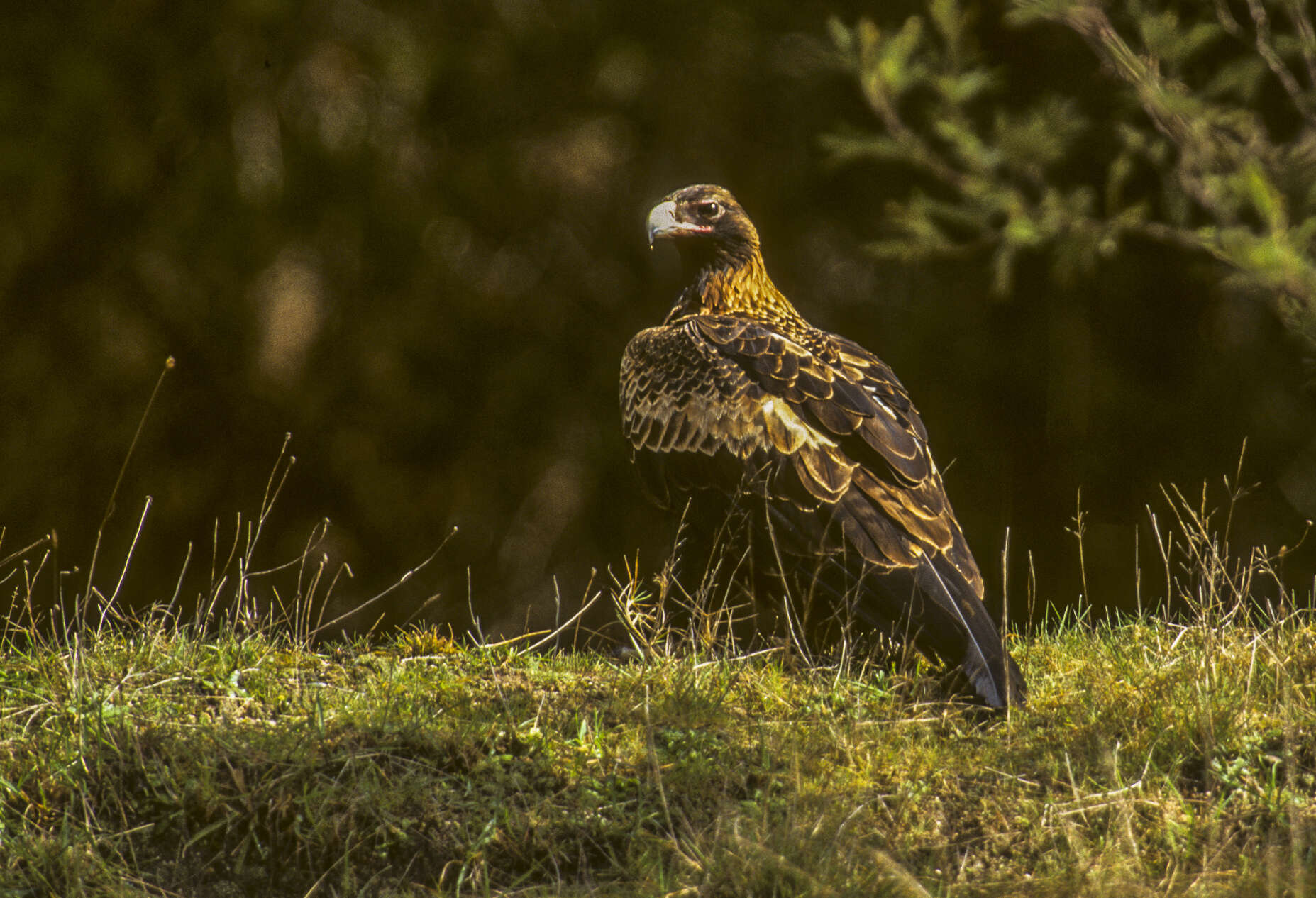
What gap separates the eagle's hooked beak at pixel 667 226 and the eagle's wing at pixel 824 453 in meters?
0.42

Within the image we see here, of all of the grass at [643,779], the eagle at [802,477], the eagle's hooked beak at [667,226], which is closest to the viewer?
the grass at [643,779]

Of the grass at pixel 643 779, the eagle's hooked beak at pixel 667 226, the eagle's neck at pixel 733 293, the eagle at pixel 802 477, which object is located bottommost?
the grass at pixel 643 779

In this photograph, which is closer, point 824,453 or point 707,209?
point 824,453

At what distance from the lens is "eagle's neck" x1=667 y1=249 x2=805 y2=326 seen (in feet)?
18.9

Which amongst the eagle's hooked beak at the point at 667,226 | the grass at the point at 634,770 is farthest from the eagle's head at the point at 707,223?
the grass at the point at 634,770

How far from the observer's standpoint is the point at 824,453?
4.83m

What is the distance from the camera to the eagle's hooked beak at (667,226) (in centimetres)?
565

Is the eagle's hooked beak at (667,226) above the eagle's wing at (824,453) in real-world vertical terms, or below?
above

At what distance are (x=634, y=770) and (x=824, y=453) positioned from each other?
5.53ft

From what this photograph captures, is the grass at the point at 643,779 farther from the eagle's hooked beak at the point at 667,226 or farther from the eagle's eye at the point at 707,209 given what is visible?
the eagle's eye at the point at 707,209

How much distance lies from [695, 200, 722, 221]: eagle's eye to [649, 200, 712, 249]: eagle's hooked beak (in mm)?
53

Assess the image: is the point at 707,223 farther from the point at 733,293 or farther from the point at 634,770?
the point at 634,770

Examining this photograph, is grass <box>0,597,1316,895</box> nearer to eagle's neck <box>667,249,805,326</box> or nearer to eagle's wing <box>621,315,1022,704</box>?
A: eagle's wing <box>621,315,1022,704</box>

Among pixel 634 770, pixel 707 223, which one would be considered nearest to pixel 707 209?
pixel 707 223
